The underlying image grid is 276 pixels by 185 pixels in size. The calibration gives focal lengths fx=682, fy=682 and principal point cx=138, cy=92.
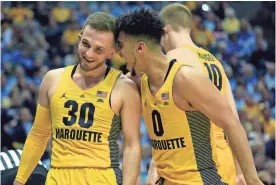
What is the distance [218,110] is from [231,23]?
31.3 feet

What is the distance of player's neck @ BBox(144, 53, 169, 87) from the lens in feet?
14.8

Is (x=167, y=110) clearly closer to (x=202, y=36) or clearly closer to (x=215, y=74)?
(x=215, y=74)

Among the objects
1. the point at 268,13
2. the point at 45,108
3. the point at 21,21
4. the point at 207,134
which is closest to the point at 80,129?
the point at 45,108

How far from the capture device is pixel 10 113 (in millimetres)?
10719

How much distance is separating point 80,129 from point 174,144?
0.63m

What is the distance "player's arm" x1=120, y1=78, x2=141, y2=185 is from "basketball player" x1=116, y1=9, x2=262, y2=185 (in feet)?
0.25

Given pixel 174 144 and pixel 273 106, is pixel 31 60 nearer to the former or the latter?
pixel 273 106

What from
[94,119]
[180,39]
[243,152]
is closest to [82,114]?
[94,119]

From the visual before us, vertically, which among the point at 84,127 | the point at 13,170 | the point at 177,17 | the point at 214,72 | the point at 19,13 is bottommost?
the point at 13,170

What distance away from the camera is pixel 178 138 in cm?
452

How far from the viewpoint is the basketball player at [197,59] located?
5.29m

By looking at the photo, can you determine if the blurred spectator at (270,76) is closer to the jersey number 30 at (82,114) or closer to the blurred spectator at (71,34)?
the blurred spectator at (71,34)

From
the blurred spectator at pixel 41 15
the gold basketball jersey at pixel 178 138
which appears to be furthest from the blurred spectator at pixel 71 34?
the gold basketball jersey at pixel 178 138

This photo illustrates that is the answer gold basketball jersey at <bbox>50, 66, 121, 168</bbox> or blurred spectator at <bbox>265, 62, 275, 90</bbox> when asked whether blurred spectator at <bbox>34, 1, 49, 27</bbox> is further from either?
gold basketball jersey at <bbox>50, 66, 121, 168</bbox>
